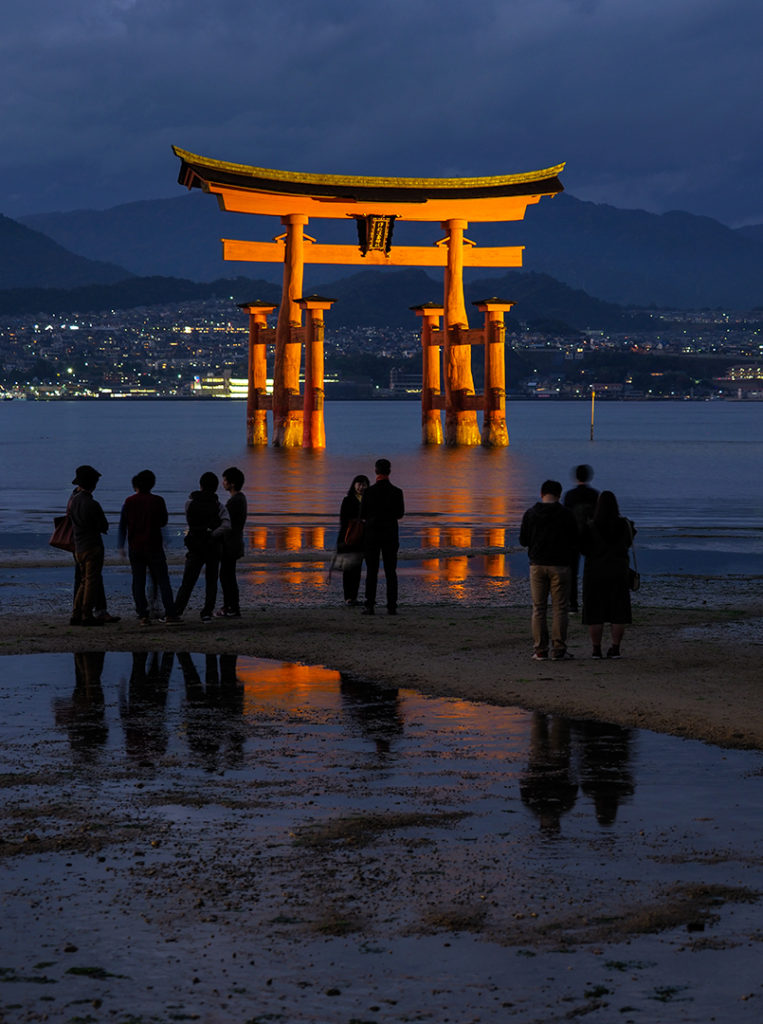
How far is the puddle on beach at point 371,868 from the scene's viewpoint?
4.66 m

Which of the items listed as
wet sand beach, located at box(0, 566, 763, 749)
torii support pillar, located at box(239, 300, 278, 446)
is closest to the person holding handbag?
wet sand beach, located at box(0, 566, 763, 749)

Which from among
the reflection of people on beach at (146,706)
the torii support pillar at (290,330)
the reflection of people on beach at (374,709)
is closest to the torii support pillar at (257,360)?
the torii support pillar at (290,330)

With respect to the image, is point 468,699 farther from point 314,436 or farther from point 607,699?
point 314,436

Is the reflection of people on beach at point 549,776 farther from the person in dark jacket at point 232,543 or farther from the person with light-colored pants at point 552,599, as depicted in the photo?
the person in dark jacket at point 232,543

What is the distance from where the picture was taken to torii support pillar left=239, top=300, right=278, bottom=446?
6475 centimetres

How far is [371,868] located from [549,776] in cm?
199

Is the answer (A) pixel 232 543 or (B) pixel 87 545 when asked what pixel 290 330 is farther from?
(B) pixel 87 545

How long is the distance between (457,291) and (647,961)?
186 feet

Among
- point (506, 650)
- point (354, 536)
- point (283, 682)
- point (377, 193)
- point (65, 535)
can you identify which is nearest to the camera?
point (283, 682)

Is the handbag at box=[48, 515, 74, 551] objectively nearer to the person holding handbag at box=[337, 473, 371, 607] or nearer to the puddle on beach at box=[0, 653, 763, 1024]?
the person holding handbag at box=[337, 473, 371, 607]

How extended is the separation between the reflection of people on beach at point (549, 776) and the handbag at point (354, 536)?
18.1 ft

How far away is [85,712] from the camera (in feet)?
30.9

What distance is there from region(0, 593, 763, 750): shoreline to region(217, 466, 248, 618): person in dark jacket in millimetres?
329

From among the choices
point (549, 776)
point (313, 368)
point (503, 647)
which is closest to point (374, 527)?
point (503, 647)
